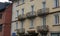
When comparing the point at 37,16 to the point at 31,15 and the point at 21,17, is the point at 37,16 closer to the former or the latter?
the point at 31,15

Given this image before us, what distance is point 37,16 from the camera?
37812mm

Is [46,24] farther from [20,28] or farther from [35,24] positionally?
[20,28]

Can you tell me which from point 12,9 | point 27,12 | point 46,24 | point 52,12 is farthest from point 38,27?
point 12,9

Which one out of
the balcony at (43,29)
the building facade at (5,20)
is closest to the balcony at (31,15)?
the balcony at (43,29)

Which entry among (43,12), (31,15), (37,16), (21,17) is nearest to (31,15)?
(31,15)

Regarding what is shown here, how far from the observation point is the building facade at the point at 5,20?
48.8 m

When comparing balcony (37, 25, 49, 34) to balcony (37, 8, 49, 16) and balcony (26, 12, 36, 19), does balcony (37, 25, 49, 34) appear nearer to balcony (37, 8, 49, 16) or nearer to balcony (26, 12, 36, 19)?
balcony (37, 8, 49, 16)

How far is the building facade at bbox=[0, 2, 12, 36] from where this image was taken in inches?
1920

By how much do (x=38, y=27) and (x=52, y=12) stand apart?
4.40 meters

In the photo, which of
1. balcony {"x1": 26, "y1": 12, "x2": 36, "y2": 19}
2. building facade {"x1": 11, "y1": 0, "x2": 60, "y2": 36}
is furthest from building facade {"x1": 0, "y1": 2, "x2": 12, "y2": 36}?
balcony {"x1": 26, "y1": 12, "x2": 36, "y2": 19}

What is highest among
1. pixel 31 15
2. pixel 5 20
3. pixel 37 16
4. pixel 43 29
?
pixel 31 15

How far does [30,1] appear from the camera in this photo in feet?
136

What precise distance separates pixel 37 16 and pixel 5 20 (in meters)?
13.9

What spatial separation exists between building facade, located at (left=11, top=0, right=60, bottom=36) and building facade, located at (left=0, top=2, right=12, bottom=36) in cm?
134
